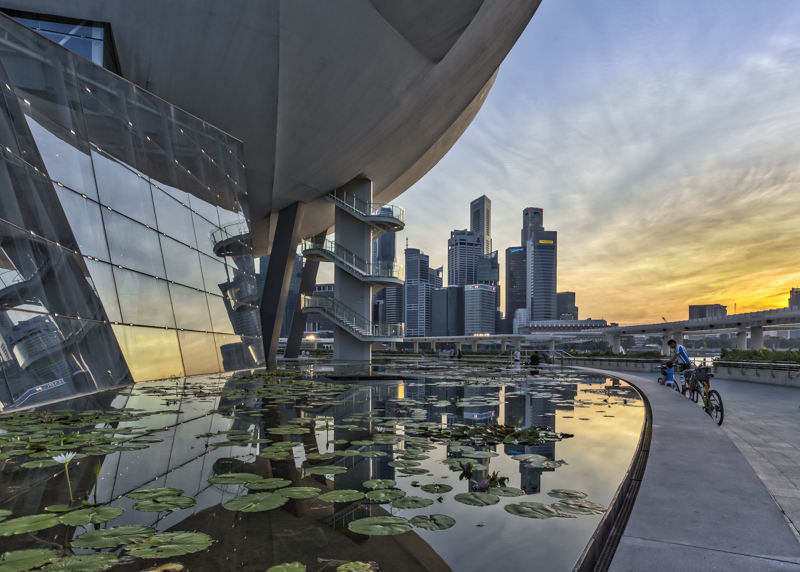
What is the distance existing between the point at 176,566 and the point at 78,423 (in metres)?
5.20

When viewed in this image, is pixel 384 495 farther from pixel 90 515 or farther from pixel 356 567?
pixel 90 515

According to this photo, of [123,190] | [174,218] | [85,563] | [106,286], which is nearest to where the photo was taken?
[85,563]

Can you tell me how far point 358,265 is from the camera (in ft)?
99.7

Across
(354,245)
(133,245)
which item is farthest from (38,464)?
(354,245)

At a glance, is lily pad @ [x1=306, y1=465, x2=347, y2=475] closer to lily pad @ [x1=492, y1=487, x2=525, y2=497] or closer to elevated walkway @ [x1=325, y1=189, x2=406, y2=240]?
lily pad @ [x1=492, y1=487, x2=525, y2=497]

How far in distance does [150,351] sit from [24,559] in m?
12.1

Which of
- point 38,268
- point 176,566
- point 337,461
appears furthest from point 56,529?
point 38,268

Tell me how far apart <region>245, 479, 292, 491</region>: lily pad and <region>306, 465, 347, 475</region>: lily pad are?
14.6 inches

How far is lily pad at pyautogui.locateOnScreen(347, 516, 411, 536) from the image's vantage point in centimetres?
281

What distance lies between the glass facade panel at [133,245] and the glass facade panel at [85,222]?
0.97 ft

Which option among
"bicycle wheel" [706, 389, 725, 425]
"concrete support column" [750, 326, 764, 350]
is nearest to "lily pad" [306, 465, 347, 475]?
"bicycle wheel" [706, 389, 725, 425]

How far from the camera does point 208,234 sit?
18250mm

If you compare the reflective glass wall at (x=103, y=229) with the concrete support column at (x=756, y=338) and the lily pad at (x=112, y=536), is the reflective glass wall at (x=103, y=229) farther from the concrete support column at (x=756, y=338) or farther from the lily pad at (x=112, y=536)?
the concrete support column at (x=756, y=338)

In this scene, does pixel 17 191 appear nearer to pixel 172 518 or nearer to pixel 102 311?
pixel 102 311
